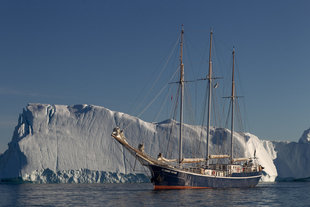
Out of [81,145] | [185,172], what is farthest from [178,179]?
[81,145]

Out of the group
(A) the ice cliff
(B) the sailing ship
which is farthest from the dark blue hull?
(A) the ice cliff

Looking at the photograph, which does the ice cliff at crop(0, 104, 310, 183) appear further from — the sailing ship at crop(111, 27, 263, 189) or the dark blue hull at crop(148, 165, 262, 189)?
the dark blue hull at crop(148, 165, 262, 189)

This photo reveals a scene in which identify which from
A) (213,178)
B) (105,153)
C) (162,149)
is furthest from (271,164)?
(213,178)

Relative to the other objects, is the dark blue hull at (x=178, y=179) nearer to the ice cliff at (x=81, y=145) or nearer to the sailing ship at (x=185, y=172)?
the sailing ship at (x=185, y=172)

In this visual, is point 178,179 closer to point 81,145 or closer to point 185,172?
point 185,172

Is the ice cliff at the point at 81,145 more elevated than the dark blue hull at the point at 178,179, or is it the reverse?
the ice cliff at the point at 81,145

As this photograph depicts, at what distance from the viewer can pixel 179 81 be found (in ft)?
177

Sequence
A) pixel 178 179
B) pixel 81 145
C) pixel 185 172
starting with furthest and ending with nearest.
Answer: pixel 81 145 < pixel 185 172 < pixel 178 179

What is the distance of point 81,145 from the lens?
89.6m

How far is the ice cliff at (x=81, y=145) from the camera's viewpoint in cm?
8262


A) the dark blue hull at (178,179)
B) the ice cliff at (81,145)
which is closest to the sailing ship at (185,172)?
the dark blue hull at (178,179)

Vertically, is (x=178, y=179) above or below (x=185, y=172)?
below

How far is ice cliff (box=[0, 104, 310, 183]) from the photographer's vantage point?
8262 centimetres

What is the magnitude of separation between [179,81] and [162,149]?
41018 mm
